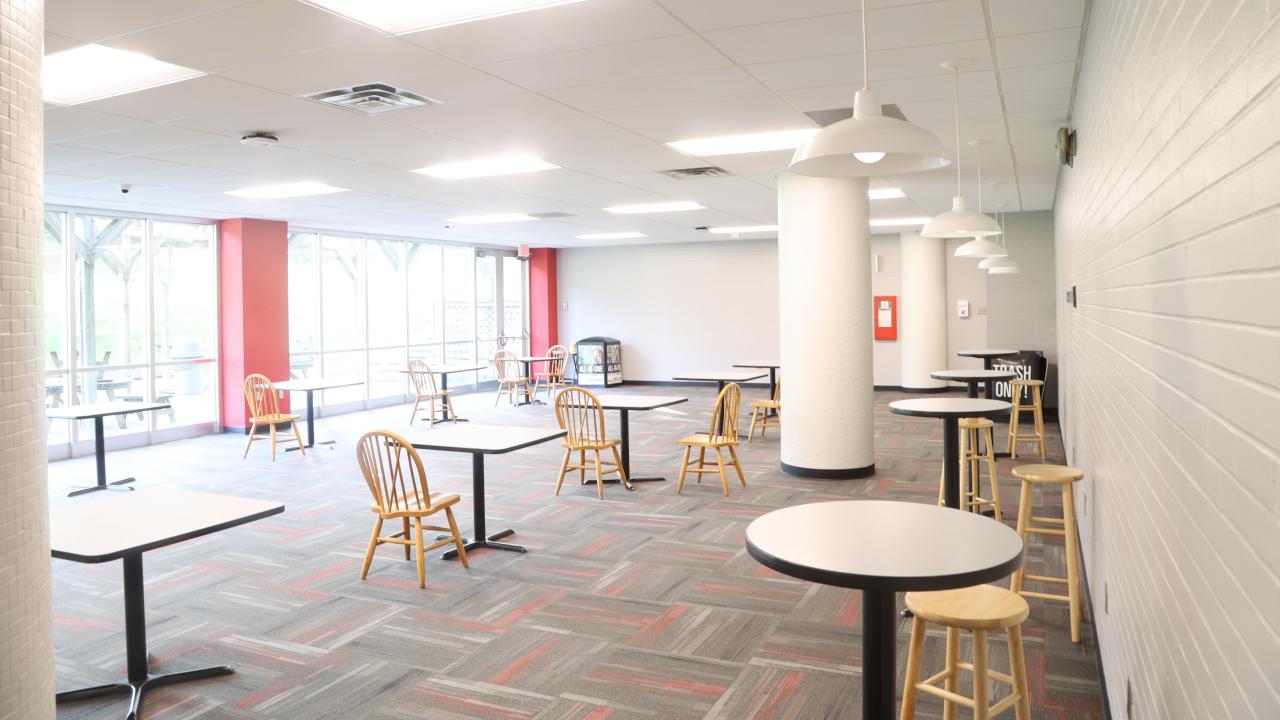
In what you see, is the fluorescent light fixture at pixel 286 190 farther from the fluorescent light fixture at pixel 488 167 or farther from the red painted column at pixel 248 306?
the red painted column at pixel 248 306

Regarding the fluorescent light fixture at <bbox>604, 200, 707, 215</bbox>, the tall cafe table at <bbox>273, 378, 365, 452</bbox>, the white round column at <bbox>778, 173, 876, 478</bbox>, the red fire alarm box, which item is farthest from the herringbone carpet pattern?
the red fire alarm box

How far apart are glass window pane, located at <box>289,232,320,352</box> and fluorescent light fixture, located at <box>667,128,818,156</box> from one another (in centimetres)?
705

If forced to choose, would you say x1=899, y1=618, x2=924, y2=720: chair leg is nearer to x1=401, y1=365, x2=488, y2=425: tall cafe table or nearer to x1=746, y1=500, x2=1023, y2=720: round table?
x1=746, y1=500, x2=1023, y2=720: round table

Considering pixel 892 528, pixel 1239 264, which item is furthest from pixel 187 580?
pixel 1239 264

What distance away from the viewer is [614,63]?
3.99 metres

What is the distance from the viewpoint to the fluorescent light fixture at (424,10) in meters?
3.26

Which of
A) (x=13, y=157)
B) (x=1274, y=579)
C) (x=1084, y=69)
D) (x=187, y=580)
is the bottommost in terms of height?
(x=187, y=580)

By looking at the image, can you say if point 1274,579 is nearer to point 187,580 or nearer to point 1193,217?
point 1193,217

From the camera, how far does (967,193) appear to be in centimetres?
891

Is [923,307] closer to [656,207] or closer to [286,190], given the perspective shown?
[656,207]

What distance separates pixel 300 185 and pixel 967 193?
6.36m

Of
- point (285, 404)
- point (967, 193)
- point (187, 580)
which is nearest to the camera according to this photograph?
point (187, 580)

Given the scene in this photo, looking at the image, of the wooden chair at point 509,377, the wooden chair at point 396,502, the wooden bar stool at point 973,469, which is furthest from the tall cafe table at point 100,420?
the wooden bar stool at point 973,469

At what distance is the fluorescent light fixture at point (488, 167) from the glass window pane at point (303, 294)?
510 centimetres
